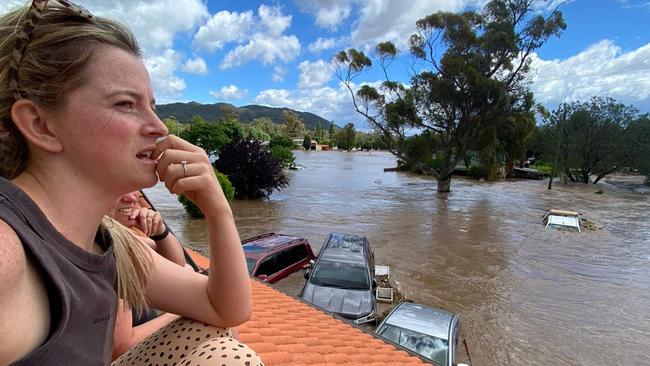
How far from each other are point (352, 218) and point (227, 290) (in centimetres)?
2030

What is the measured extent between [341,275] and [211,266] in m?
7.29

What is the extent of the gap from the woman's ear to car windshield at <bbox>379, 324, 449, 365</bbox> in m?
5.64

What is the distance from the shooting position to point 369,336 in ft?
12.9

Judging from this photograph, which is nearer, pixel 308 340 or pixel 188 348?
pixel 188 348

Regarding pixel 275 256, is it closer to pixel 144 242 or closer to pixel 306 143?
pixel 144 242

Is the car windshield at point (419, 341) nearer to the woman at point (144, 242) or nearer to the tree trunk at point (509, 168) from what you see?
the woman at point (144, 242)

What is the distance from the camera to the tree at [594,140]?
137 ft

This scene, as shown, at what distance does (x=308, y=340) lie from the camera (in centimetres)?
325

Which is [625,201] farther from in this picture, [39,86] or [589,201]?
[39,86]

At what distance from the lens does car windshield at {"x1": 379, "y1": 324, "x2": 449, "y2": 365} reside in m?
5.83

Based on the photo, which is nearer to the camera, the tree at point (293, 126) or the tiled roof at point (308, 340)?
the tiled roof at point (308, 340)

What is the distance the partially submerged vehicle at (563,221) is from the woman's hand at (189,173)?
892 inches

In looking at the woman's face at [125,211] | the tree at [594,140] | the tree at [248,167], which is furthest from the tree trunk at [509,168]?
the woman's face at [125,211]

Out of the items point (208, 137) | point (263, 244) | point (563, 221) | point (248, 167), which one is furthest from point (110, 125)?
point (208, 137)
